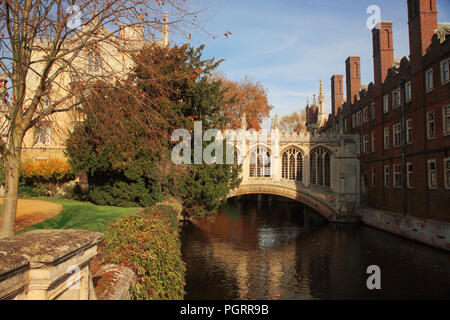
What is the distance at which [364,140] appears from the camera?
95.3 feet

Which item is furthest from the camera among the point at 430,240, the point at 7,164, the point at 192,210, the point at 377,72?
the point at 377,72

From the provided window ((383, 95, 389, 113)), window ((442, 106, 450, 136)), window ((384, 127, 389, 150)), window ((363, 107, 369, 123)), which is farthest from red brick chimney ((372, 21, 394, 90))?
window ((442, 106, 450, 136))

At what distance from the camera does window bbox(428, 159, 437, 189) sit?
18.3 metres

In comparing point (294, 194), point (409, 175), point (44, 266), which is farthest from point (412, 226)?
point (44, 266)

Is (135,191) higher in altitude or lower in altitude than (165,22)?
lower

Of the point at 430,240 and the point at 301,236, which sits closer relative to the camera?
the point at 430,240

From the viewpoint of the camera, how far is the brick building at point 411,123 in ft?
57.8

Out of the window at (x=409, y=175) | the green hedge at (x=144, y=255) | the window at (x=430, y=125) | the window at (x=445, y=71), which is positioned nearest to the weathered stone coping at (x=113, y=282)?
the green hedge at (x=144, y=255)

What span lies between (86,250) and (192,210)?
1784cm

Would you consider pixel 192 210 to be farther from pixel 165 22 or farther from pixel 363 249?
pixel 165 22

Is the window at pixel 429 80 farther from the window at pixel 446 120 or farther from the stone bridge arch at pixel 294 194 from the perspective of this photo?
the stone bridge arch at pixel 294 194

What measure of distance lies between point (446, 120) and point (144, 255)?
17.6 m

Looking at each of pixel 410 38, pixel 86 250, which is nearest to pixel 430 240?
pixel 410 38

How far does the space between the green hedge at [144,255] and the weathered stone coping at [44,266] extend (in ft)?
7.77
